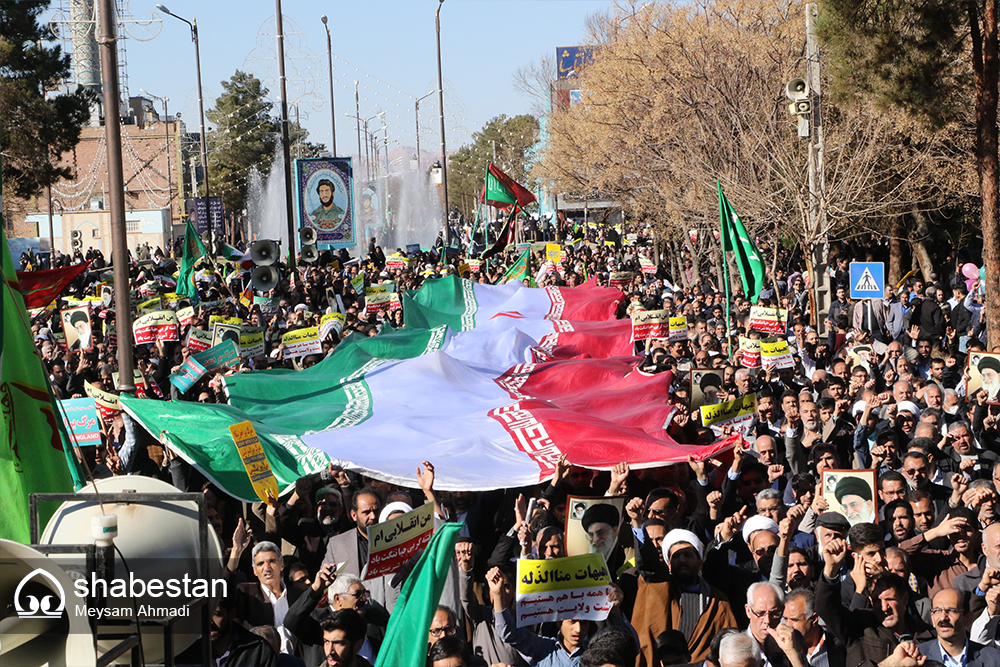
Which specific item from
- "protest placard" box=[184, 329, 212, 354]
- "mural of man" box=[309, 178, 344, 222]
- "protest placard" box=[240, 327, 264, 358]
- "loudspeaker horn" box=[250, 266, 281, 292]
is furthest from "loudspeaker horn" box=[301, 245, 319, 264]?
"protest placard" box=[184, 329, 212, 354]

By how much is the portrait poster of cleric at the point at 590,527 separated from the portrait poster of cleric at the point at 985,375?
546 centimetres

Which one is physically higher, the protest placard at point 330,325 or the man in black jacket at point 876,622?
the protest placard at point 330,325

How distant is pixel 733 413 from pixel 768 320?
4.65 meters

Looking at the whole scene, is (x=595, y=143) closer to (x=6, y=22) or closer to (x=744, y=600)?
(x=6, y=22)

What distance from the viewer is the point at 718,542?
292 inches

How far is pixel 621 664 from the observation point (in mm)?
4820

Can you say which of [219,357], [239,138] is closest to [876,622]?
[219,357]

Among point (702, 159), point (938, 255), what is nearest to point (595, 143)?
point (702, 159)

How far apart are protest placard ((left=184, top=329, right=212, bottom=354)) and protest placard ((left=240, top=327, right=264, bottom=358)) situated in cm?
41

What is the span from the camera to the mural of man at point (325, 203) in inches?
1108

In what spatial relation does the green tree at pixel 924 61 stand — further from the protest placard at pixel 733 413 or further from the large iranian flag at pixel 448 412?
the protest placard at pixel 733 413

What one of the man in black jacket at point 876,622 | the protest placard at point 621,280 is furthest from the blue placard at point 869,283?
the man in black jacket at point 876,622

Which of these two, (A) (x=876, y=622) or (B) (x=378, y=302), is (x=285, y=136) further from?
(A) (x=876, y=622)

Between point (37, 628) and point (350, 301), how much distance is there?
64.0 feet
